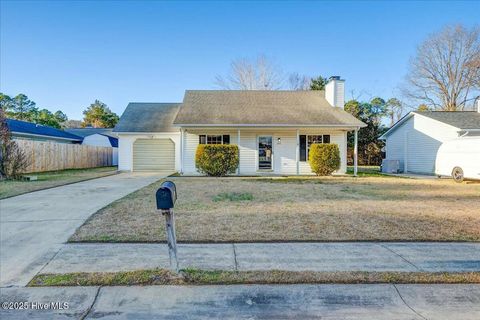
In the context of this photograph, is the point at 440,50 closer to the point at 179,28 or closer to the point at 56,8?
the point at 179,28

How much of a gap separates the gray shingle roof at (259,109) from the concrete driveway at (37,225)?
892 cm

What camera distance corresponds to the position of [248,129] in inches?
711

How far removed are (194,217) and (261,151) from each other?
41.7ft

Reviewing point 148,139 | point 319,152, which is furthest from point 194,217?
point 148,139

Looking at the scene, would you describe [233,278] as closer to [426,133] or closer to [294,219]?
[294,219]

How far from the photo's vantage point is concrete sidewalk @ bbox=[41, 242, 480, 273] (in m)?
3.85

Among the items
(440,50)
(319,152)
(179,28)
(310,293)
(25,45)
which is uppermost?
(440,50)

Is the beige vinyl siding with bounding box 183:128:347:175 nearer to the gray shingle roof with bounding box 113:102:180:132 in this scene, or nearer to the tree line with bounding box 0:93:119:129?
the gray shingle roof with bounding box 113:102:180:132

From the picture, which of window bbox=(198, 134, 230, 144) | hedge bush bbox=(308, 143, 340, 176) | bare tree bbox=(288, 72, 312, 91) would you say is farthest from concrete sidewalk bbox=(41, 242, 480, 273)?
bare tree bbox=(288, 72, 312, 91)

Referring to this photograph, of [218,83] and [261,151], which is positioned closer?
[261,151]

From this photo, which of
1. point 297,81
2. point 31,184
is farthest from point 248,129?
point 297,81

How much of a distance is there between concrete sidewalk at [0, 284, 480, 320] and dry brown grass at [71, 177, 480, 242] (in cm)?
167

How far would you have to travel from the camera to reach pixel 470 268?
3834 millimetres

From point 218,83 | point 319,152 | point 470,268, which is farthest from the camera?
point 218,83
